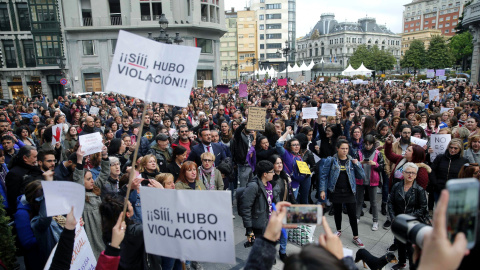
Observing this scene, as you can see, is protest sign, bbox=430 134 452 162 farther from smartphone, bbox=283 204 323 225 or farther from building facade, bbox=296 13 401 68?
building facade, bbox=296 13 401 68

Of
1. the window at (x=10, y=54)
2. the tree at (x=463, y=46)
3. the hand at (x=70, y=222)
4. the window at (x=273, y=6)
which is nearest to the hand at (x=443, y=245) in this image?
the hand at (x=70, y=222)

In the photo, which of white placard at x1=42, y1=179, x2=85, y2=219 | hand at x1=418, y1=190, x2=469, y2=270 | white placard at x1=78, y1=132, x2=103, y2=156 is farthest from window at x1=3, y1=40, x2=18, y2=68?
hand at x1=418, y1=190, x2=469, y2=270

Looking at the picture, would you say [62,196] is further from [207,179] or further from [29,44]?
[29,44]

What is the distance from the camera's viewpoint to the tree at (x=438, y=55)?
187ft

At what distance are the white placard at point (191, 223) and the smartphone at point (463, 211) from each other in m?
1.42

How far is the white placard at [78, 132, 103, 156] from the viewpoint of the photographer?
4.77 m

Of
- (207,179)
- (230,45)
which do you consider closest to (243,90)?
(207,179)

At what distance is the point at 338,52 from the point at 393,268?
129886mm

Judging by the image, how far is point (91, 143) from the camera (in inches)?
195

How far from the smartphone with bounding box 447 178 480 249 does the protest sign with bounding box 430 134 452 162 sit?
5.89 m

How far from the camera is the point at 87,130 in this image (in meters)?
8.19

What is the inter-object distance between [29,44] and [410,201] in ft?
148

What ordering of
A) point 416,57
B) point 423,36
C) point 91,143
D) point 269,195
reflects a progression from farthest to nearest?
point 423,36
point 416,57
point 91,143
point 269,195

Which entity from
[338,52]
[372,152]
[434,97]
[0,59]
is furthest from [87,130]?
[338,52]
